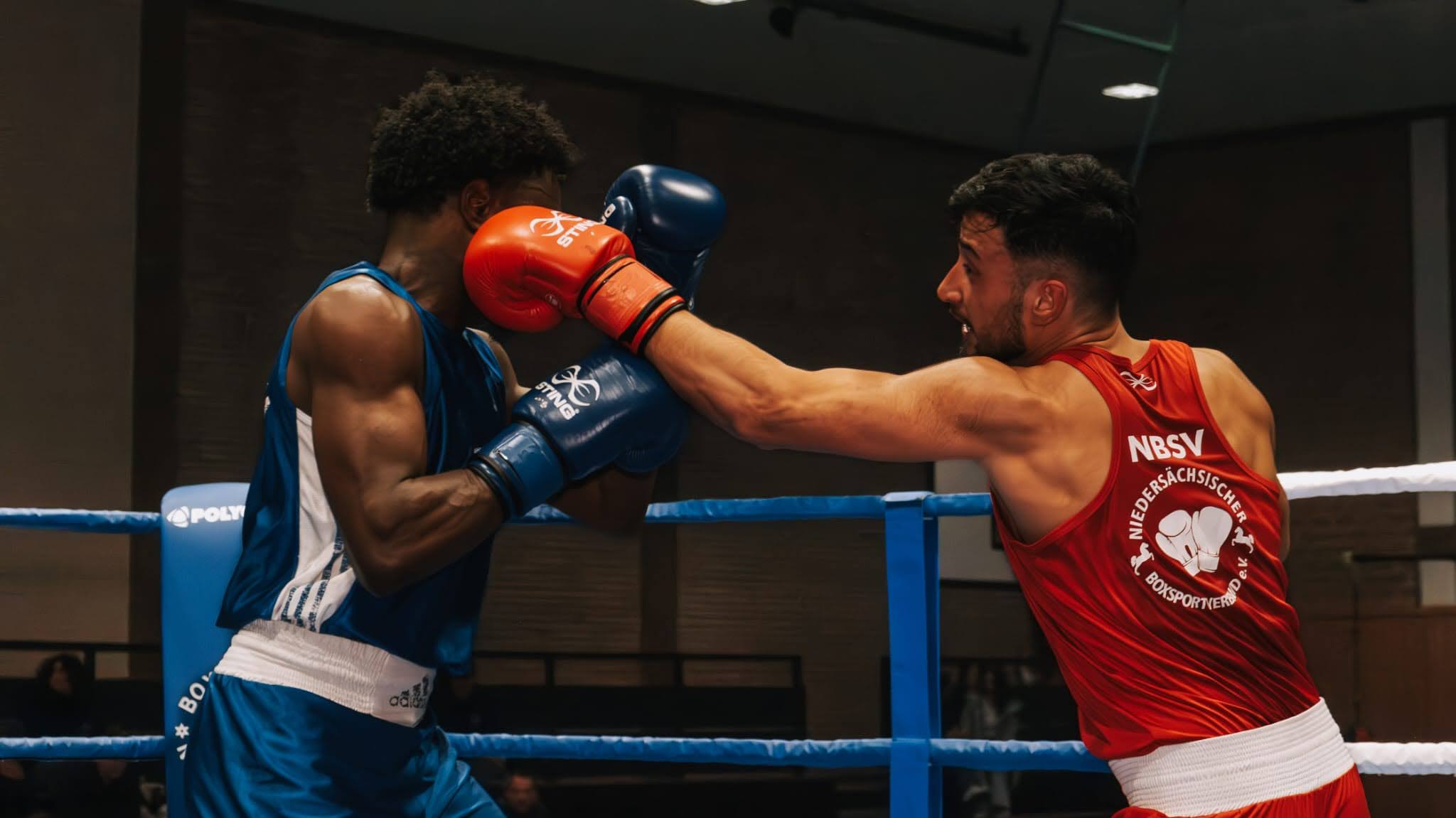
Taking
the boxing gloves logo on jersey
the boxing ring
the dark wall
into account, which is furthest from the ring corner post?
the dark wall

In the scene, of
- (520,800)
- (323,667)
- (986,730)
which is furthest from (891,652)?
(986,730)

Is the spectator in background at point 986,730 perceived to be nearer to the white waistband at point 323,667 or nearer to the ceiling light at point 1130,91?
the ceiling light at point 1130,91

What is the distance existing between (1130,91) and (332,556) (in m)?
7.09

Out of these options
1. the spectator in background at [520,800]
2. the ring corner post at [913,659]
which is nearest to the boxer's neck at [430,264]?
the ring corner post at [913,659]

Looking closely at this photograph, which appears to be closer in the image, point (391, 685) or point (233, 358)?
point (391, 685)

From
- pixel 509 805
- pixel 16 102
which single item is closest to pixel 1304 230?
pixel 509 805

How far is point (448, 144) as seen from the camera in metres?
1.92

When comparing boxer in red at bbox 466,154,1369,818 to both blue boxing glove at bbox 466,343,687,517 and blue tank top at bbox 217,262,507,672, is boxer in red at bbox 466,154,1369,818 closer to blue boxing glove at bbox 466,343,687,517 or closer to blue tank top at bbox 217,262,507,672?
blue boxing glove at bbox 466,343,687,517

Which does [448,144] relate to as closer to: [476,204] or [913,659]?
[476,204]

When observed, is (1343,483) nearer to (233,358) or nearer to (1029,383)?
(1029,383)

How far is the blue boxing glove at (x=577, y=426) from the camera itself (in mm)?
1745

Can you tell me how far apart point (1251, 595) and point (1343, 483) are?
46cm

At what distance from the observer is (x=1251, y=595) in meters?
1.67

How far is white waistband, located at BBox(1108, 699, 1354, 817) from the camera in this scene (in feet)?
5.30
